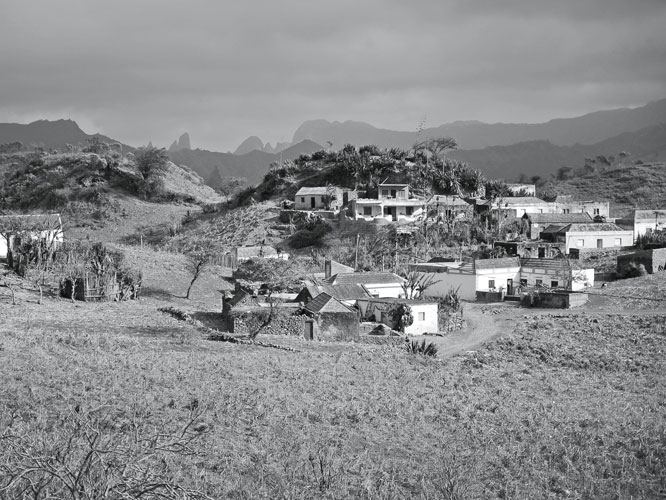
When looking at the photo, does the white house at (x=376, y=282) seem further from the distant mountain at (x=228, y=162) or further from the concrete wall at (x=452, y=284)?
the distant mountain at (x=228, y=162)

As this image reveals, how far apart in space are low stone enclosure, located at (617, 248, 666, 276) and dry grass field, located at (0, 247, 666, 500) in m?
17.3

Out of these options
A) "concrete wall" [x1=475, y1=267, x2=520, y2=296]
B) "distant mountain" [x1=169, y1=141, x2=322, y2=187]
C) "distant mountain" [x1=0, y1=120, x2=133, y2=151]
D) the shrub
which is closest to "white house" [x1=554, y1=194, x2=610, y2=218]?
"concrete wall" [x1=475, y1=267, x2=520, y2=296]

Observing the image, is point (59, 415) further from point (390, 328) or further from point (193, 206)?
point (193, 206)

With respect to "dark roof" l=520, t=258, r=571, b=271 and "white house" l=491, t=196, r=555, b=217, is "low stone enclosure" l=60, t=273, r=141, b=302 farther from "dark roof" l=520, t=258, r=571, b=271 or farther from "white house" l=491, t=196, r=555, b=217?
"white house" l=491, t=196, r=555, b=217

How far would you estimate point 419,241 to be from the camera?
51031 mm

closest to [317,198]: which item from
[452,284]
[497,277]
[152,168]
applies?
[152,168]

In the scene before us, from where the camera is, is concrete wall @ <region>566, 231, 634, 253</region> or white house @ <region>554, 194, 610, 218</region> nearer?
concrete wall @ <region>566, 231, 634, 253</region>

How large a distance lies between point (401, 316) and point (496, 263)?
41.5 ft

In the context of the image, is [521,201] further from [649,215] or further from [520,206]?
[649,215]

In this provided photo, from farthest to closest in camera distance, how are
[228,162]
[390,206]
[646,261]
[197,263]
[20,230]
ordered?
[228,162] → [390,206] → [646,261] → [197,263] → [20,230]

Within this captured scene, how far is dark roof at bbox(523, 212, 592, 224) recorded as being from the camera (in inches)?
2172

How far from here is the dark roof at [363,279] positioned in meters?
32.6

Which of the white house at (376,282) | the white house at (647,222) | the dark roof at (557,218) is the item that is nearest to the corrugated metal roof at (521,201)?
the dark roof at (557,218)

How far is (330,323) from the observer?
2547cm
